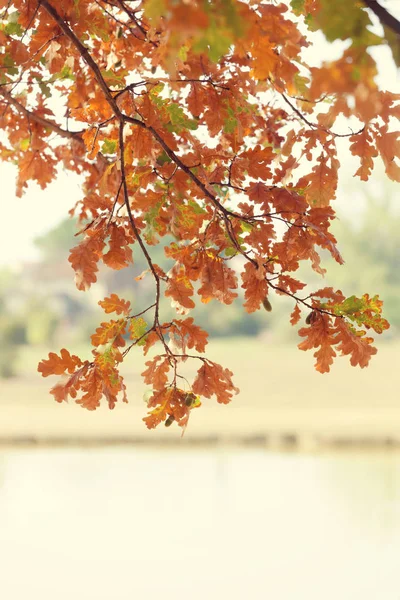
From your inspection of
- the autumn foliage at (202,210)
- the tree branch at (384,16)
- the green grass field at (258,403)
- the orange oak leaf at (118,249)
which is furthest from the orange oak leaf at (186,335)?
the green grass field at (258,403)

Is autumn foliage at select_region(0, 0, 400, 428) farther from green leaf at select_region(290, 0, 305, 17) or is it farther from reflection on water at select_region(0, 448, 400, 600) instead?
reflection on water at select_region(0, 448, 400, 600)

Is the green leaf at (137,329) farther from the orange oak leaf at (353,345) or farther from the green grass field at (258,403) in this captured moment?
the green grass field at (258,403)

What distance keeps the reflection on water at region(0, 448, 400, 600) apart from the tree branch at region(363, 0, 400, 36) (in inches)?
174

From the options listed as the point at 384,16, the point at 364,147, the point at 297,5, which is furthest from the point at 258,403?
the point at 384,16

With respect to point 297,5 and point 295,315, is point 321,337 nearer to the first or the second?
point 295,315

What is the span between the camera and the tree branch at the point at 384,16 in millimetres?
550

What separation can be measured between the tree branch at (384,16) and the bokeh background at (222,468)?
0.64 meters

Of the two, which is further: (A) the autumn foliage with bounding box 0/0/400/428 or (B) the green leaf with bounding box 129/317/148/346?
(B) the green leaf with bounding box 129/317/148/346

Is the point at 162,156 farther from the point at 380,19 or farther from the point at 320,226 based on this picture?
the point at 380,19

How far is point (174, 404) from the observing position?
42.7 inches

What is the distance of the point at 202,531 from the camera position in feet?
18.5

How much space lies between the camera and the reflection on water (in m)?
4.81

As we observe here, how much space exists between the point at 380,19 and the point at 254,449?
7350 millimetres

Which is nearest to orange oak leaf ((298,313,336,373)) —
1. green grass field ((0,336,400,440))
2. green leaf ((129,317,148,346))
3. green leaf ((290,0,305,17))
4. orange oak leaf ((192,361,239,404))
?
orange oak leaf ((192,361,239,404))
